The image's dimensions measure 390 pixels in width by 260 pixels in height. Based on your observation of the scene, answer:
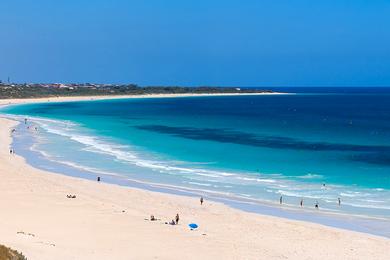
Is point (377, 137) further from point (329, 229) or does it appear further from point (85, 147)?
point (329, 229)

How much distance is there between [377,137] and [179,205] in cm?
4379

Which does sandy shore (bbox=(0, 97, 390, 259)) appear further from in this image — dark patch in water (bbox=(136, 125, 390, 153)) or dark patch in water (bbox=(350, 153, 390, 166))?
dark patch in water (bbox=(136, 125, 390, 153))

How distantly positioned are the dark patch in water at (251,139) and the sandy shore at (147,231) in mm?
28054

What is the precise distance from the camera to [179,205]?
3072 centimetres

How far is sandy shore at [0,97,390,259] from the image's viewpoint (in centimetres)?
2066

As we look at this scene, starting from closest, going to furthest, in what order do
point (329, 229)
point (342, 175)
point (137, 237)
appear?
point (137, 237) → point (329, 229) → point (342, 175)

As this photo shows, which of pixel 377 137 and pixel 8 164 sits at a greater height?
pixel 377 137

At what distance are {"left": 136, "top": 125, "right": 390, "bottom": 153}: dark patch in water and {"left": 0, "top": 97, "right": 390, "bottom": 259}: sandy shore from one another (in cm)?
2805

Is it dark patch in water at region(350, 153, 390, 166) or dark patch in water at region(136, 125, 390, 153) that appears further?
dark patch in water at region(136, 125, 390, 153)

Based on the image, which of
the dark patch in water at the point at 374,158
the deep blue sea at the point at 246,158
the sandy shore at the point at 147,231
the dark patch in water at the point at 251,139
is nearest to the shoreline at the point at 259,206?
the deep blue sea at the point at 246,158

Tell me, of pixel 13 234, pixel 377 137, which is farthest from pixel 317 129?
pixel 13 234

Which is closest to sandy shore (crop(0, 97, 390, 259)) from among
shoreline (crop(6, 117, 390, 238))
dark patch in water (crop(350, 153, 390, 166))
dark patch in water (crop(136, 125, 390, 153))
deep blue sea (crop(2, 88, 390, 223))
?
shoreline (crop(6, 117, 390, 238))

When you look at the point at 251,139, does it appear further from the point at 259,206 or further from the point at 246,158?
the point at 259,206

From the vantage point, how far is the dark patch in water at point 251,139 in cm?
5697
